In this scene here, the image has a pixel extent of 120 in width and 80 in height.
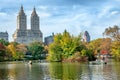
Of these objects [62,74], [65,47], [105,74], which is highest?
[65,47]

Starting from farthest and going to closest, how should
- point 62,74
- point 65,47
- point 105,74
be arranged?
point 65,47, point 62,74, point 105,74

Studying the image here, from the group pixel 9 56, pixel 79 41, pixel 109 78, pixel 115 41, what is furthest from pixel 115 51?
pixel 109 78

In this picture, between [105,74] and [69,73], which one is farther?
[69,73]

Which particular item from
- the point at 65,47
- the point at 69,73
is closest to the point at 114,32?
the point at 65,47

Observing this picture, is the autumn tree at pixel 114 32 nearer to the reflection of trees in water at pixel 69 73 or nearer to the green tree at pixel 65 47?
the green tree at pixel 65 47

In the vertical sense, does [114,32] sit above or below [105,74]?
above

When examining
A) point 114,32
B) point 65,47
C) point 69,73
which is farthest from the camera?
point 65,47

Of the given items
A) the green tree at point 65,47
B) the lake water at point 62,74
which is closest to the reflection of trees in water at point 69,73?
the lake water at point 62,74

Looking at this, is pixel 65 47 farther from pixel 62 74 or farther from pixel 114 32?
pixel 62 74

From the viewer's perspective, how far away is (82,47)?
295 ft

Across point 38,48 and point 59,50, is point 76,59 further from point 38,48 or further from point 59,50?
point 38,48

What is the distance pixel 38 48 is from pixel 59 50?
5182 centimetres

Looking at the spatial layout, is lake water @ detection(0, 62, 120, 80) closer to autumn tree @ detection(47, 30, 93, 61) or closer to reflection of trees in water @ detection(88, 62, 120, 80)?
reflection of trees in water @ detection(88, 62, 120, 80)

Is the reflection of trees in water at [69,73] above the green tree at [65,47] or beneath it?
beneath
